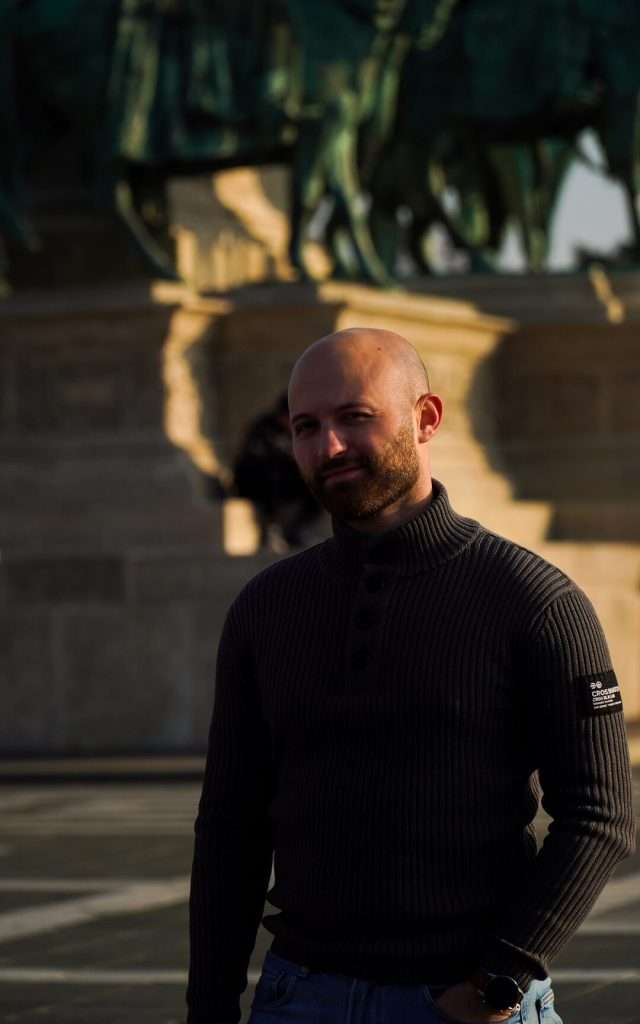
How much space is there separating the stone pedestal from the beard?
759 inches

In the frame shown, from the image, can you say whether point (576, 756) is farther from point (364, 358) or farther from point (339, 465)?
point (364, 358)

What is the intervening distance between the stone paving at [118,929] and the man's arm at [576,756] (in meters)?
4.77

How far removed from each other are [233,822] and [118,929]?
288 inches

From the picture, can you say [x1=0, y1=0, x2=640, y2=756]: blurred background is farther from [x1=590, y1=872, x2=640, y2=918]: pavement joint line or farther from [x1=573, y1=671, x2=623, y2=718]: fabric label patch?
[x1=573, y1=671, x2=623, y2=718]: fabric label patch

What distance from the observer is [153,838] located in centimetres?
1579

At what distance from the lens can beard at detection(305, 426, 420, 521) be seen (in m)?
4.13

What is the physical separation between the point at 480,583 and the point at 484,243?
99.3 feet

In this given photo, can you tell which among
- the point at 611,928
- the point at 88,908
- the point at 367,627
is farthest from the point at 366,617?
the point at 88,908

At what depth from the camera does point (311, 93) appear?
92.8ft

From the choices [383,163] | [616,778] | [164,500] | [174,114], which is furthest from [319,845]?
[383,163]

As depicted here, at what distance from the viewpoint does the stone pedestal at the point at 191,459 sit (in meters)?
23.8

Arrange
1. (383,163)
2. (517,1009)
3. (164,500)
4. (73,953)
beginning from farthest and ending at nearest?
(383,163), (164,500), (73,953), (517,1009)

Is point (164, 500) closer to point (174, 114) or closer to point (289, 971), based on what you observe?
point (174, 114)

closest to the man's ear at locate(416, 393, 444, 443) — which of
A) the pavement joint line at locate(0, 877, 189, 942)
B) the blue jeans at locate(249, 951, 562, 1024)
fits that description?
the blue jeans at locate(249, 951, 562, 1024)
